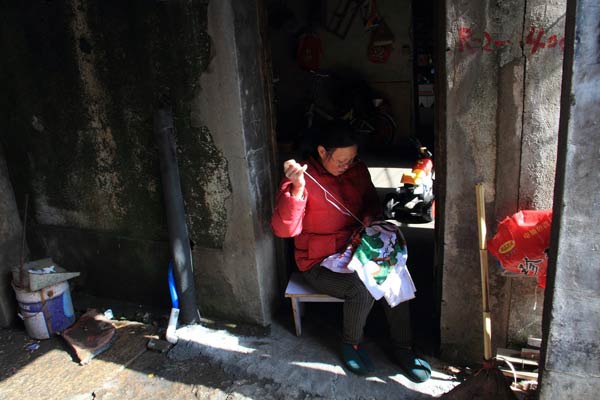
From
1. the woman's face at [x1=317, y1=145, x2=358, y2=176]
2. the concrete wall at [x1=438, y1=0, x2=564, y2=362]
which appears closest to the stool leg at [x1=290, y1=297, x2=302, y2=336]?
the woman's face at [x1=317, y1=145, x2=358, y2=176]

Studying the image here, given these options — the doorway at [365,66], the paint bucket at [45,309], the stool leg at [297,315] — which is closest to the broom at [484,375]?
the stool leg at [297,315]

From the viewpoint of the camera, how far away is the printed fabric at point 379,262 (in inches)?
134

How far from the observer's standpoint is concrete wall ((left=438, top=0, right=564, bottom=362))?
2.82m

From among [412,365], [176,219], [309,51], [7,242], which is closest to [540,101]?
[412,365]

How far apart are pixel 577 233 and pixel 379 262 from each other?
1.31 m

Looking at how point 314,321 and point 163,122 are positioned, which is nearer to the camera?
point 163,122

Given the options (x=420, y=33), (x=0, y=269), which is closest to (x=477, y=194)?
(x=0, y=269)

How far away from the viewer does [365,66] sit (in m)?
9.48

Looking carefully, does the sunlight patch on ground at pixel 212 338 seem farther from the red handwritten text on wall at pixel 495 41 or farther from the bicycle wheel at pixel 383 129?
the bicycle wheel at pixel 383 129

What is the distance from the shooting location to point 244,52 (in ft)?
11.7

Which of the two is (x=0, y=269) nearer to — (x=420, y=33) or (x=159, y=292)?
(x=159, y=292)

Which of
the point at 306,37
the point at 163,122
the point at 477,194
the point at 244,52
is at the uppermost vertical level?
the point at 306,37

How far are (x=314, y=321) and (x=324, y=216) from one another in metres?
1.04

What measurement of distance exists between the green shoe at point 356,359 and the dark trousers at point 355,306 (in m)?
0.05
